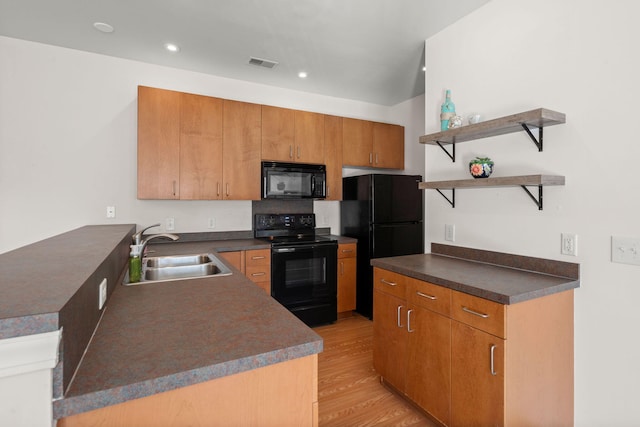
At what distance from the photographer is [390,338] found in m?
2.16

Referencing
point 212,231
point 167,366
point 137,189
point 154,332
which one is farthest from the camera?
point 212,231

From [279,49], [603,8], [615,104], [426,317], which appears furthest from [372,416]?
[279,49]

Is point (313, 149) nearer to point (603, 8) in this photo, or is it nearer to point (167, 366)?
point (603, 8)

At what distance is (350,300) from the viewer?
12.0 ft

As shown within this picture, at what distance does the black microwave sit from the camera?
11.0 feet

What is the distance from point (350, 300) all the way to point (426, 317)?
1845mm

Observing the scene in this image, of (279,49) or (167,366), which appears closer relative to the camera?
(167,366)

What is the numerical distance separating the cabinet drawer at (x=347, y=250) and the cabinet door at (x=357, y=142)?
989 mm

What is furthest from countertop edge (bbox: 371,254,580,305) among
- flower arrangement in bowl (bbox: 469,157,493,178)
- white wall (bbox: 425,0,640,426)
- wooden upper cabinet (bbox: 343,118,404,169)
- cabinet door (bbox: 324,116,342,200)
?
wooden upper cabinet (bbox: 343,118,404,169)

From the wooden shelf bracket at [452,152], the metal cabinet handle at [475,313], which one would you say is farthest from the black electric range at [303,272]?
the metal cabinet handle at [475,313]

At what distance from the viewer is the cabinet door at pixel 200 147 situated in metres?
3.01

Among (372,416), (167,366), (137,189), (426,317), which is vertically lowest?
(372,416)

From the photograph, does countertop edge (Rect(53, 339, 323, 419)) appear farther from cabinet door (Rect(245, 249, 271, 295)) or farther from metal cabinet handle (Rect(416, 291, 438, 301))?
cabinet door (Rect(245, 249, 271, 295))

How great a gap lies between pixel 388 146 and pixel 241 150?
192 cm
